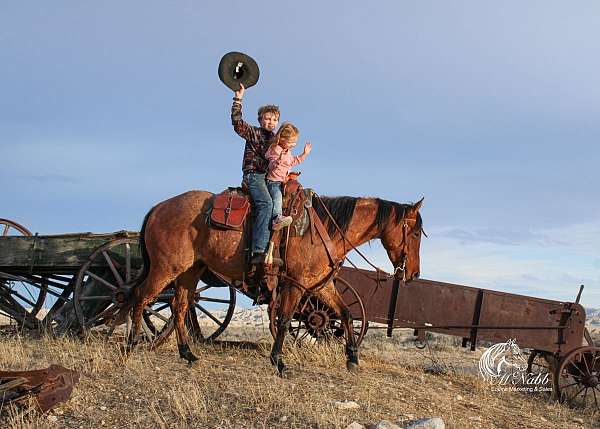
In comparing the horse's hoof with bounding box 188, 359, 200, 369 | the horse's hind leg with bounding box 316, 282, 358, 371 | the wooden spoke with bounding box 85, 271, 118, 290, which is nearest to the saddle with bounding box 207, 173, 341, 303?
the horse's hind leg with bounding box 316, 282, 358, 371

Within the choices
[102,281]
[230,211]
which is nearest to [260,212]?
[230,211]

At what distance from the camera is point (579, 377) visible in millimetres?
9766

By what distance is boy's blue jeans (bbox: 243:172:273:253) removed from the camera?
25.6 feet

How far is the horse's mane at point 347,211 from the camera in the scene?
8.31 m

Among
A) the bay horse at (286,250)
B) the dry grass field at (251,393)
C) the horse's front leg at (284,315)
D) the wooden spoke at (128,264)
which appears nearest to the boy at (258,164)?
the bay horse at (286,250)

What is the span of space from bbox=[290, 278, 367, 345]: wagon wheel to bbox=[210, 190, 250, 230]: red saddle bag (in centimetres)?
248

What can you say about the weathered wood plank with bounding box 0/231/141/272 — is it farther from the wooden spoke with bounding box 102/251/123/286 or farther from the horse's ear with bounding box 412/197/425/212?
the horse's ear with bounding box 412/197/425/212

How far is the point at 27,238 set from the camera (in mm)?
10375

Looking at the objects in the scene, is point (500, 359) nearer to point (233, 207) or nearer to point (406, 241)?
point (406, 241)

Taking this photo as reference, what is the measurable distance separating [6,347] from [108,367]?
1.65 metres

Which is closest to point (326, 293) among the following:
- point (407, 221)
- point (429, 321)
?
point (407, 221)

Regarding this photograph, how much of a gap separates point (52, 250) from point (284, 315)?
4.46 m

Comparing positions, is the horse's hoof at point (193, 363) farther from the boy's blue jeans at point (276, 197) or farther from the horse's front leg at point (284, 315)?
the boy's blue jeans at point (276, 197)

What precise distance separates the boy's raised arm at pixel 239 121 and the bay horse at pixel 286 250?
916 millimetres
